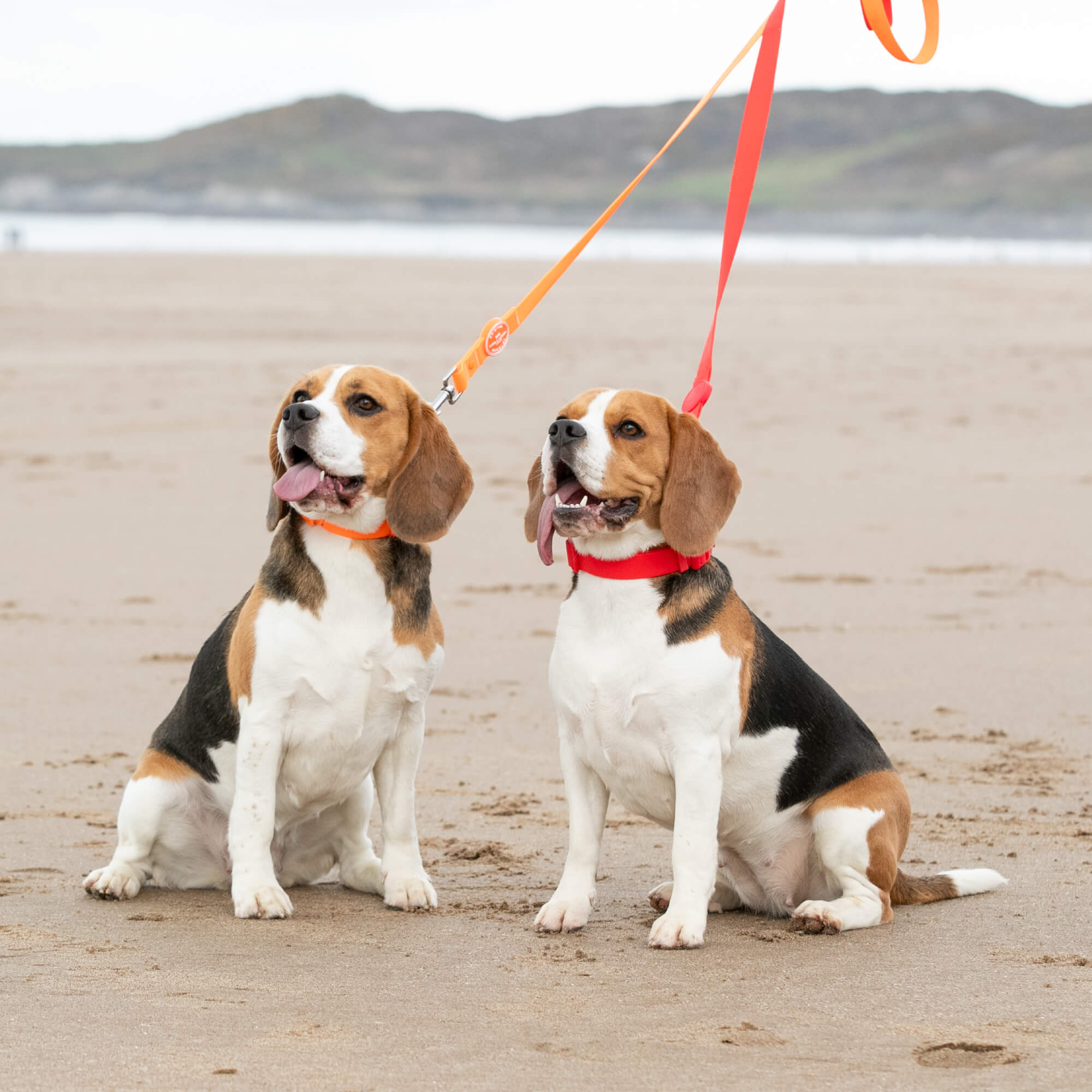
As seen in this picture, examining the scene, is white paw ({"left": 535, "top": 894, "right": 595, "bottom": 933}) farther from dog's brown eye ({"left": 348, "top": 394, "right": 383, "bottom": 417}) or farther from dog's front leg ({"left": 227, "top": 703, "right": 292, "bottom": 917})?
dog's brown eye ({"left": 348, "top": 394, "right": 383, "bottom": 417})

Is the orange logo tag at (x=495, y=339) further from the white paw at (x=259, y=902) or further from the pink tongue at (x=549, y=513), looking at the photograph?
the white paw at (x=259, y=902)

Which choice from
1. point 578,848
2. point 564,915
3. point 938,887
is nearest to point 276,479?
point 578,848

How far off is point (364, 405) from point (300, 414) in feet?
0.73

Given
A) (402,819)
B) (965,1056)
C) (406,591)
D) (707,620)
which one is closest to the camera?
A: (965,1056)

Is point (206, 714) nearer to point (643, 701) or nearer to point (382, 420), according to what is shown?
point (382, 420)

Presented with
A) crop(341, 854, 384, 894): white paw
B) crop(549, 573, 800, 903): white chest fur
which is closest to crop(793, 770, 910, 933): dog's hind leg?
crop(549, 573, 800, 903): white chest fur

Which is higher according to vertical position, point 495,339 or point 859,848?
point 495,339

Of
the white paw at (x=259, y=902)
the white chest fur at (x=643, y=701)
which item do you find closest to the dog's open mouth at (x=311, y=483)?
the white chest fur at (x=643, y=701)

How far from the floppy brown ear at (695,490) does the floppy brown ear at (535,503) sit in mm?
356

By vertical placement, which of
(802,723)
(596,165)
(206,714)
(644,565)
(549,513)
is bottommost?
(206,714)

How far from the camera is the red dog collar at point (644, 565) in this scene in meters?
4.63

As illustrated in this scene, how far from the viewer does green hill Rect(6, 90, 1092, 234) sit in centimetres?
11825

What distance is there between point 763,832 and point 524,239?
250 feet

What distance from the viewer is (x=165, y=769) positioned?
5082 millimetres
